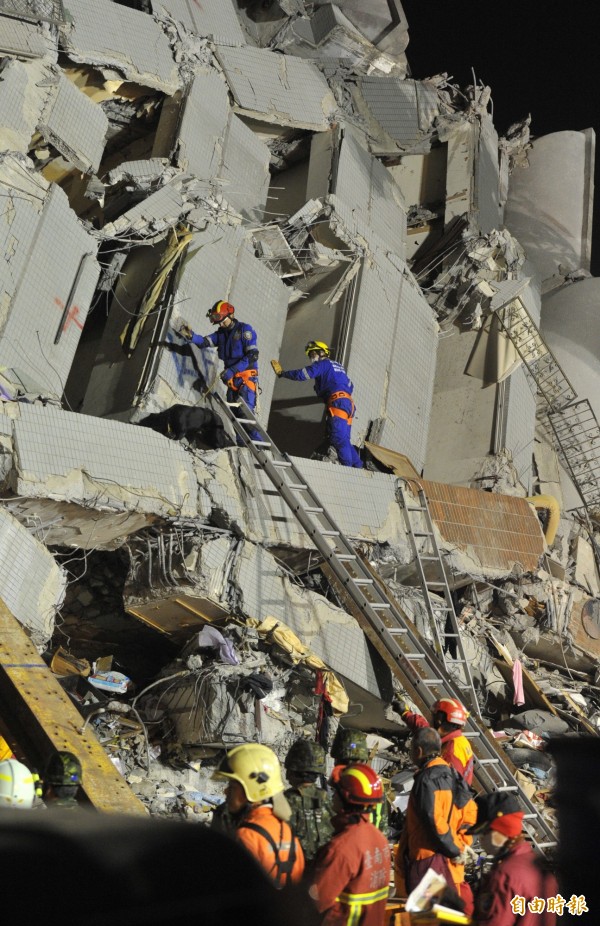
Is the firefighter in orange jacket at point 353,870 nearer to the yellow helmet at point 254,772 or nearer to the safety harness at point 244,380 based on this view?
the yellow helmet at point 254,772

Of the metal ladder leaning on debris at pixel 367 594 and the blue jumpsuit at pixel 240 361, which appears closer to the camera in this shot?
the metal ladder leaning on debris at pixel 367 594

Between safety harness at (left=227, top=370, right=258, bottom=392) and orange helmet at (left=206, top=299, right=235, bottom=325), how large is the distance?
0.66 m

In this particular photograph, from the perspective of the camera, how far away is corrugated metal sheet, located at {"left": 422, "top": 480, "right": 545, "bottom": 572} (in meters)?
12.8

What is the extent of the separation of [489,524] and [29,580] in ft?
20.8

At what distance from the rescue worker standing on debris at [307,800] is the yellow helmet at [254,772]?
0.98 meters

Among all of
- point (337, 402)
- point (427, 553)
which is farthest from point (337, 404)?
point (427, 553)

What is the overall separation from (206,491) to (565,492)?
10.4m

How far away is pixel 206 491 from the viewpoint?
10586 mm

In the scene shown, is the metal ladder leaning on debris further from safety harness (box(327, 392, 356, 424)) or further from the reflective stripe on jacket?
safety harness (box(327, 392, 356, 424))

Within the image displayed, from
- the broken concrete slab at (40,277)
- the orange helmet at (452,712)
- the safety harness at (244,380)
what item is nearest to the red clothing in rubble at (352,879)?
the orange helmet at (452,712)

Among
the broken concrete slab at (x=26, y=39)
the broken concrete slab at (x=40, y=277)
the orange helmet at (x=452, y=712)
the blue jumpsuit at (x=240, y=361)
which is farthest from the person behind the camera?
the broken concrete slab at (x=26, y=39)

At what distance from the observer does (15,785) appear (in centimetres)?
481

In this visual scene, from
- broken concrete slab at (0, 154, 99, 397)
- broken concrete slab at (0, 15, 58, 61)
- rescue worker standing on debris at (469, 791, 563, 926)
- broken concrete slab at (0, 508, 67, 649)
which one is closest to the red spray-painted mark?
broken concrete slab at (0, 154, 99, 397)

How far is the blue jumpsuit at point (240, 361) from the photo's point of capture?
11406 mm
